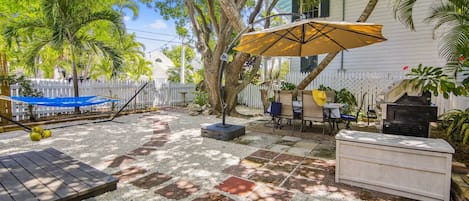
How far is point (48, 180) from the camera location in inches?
75.1

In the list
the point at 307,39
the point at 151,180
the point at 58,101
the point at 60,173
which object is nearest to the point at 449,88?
the point at 307,39

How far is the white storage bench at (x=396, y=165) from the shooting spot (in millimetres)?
2457

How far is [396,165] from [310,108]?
266 cm

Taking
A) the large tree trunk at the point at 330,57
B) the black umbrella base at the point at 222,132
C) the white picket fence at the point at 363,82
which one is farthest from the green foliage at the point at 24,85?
the white picket fence at the point at 363,82

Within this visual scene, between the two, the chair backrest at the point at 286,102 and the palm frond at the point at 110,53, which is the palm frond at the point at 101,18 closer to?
the palm frond at the point at 110,53

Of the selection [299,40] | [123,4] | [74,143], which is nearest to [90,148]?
[74,143]

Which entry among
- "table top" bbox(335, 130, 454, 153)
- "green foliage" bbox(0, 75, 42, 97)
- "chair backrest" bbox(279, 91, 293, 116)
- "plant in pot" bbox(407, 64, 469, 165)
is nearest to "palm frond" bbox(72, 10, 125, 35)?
"green foliage" bbox(0, 75, 42, 97)

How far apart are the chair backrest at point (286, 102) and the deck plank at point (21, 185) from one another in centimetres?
455

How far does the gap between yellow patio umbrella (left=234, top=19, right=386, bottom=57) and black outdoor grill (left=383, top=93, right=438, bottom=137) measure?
50.0 inches

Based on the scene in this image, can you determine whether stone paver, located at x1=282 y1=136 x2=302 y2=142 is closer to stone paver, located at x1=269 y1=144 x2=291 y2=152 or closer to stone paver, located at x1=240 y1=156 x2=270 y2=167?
stone paver, located at x1=269 y1=144 x2=291 y2=152

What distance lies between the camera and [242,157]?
153 inches

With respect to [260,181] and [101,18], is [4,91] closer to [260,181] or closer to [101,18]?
[101,18]

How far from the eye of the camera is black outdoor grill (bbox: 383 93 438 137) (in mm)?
3707

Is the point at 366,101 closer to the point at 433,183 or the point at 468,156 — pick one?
the point at 468,156
